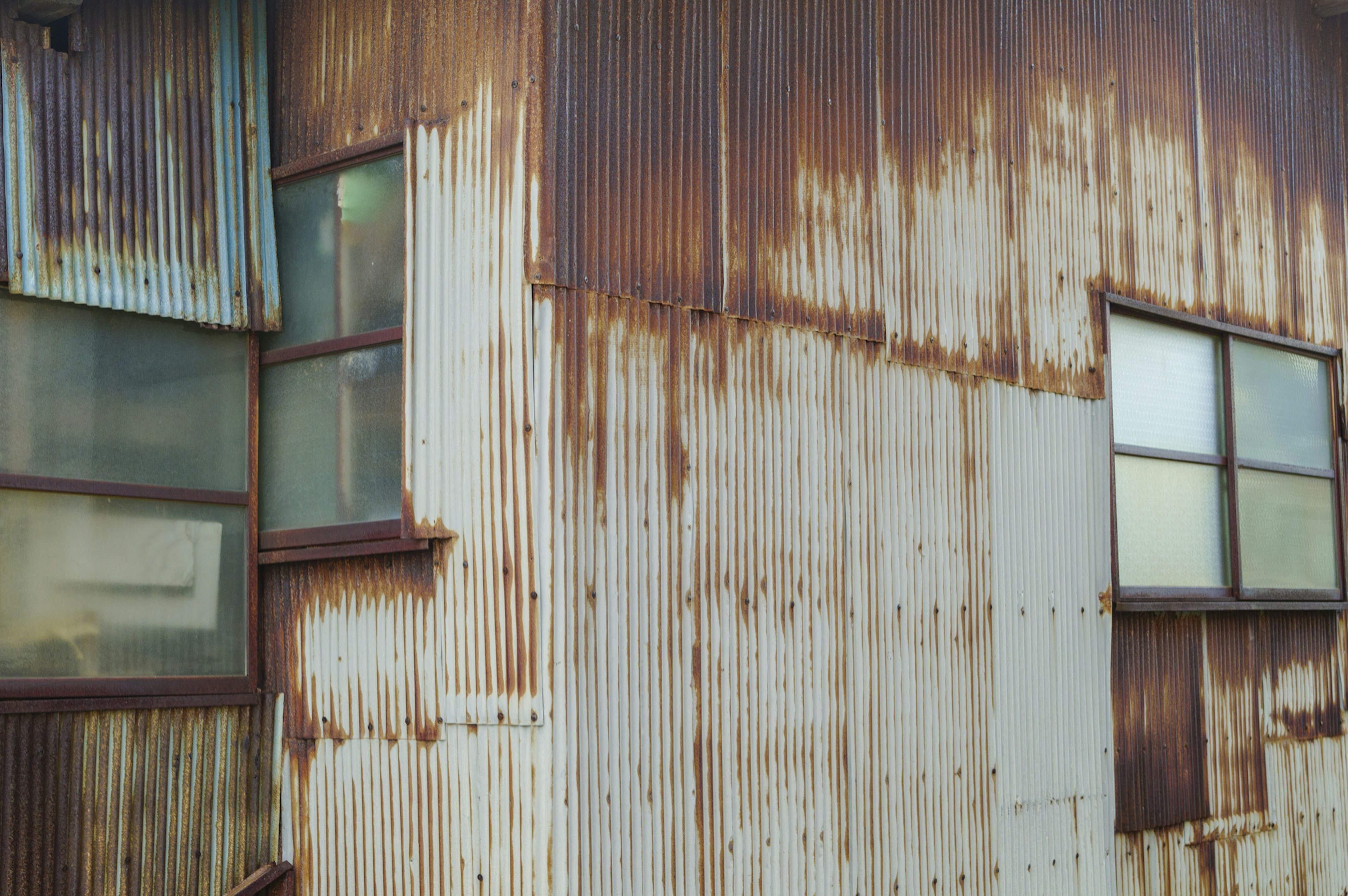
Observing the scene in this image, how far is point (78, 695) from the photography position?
705 cm

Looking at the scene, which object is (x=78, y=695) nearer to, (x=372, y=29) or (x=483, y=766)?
(x=483, y=766)

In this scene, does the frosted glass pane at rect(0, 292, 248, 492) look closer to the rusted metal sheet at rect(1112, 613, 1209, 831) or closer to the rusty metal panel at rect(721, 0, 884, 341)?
the rusty metal panel at rect(721, 0, 884, 341)

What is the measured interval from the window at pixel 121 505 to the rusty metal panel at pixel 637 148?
2229 millimetres

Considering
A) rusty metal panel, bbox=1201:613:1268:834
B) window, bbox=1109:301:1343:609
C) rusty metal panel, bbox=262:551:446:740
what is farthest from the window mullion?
rusty metal panel, bbox=262:551:446:740

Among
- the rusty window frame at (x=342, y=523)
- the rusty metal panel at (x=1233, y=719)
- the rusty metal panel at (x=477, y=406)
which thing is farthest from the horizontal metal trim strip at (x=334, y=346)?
the rusty metal panel at (x=1233, y=719)

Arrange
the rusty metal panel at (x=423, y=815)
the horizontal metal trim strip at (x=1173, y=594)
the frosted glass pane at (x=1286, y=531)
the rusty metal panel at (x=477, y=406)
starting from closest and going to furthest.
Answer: the rusty metal panel at (x=423, y=815), the rusty metal panel at (x=477, y=406), the horizontal metal trim strip at (x=1173, y=594), the frosted glass pane at (x=1286, y=531)

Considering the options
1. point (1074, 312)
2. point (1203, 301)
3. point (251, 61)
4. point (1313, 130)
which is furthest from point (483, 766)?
point (1313, 130)

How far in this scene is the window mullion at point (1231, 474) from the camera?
33.9ft

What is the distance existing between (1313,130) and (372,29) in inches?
315

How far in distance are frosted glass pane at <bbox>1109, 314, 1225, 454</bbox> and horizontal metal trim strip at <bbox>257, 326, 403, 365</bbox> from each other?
4927 mm

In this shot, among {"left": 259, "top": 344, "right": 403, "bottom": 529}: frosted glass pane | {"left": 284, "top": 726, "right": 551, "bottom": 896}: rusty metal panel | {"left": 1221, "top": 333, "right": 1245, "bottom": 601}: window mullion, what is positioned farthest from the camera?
{"left": 1221, "top": 333, "right": 1245, "bottom": 601}: window mullion

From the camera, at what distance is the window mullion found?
10328mm

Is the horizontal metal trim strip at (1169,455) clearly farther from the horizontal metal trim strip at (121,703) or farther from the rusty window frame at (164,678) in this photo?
the horizontal metal trim strip at (121,703)

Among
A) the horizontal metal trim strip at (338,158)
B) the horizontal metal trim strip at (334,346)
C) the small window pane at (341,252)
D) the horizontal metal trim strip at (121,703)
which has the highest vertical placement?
the horizontal metal trim strip at (338,158)
